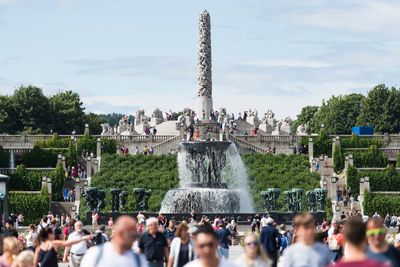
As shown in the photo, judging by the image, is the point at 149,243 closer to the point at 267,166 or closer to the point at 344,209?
the point at 344,209

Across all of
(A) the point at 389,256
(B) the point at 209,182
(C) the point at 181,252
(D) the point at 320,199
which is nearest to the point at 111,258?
(A) the point at 389,256

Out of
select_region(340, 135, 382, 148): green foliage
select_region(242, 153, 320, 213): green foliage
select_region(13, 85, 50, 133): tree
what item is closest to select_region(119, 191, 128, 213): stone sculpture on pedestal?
select_region(242, 153, 320, 213): green foliage

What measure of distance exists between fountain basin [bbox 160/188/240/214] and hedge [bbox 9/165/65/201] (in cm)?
1104

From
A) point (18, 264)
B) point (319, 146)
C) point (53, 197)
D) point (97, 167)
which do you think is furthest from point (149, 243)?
point (319, 146)

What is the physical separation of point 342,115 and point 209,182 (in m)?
Answer: 66.3

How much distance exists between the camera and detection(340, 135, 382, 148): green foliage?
3408 inches

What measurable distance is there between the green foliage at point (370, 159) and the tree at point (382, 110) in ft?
105

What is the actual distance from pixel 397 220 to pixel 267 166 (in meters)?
23.2

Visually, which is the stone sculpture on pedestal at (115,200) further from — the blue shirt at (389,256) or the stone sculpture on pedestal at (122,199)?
the blue shirt at (389,256)

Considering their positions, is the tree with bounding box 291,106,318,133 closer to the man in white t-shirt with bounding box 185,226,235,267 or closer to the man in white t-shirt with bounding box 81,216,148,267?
the man in white t-shirt with bounding box 81,216,148,267

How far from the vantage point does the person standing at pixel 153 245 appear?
2006 centimetres

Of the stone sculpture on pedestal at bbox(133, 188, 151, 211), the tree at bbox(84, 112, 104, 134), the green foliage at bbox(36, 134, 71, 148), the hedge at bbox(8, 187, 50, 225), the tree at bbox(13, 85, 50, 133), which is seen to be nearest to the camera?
the stone sculpture on pedestal at bbox(133, 188, 151, 211)

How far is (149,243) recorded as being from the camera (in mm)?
20078

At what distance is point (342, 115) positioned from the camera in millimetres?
133000
